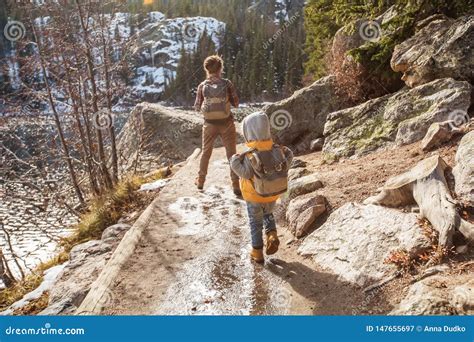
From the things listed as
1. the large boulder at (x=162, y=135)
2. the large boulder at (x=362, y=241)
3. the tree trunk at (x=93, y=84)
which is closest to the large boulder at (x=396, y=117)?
the large boulder at (x=362, y=241)

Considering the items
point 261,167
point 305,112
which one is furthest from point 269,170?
point 305,112

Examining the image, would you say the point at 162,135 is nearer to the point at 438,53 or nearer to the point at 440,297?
the point at 438,53

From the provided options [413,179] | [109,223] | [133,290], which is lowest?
[109,223]

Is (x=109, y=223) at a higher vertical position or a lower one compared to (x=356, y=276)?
lower

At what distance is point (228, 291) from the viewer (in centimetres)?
405

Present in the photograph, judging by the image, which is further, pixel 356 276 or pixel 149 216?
pixel 149 216

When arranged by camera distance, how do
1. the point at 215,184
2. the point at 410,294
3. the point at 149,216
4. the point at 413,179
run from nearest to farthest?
the point at 410,294, the point at 413,179, the point at 149,216, the point at 215,184

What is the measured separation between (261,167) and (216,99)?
271cm

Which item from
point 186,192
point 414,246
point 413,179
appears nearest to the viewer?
point 414,246

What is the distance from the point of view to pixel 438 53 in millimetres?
7188

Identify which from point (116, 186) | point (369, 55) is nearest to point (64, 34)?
point (116, 186)

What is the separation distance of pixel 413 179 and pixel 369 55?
525 centimetres

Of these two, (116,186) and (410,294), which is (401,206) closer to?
(410,294)

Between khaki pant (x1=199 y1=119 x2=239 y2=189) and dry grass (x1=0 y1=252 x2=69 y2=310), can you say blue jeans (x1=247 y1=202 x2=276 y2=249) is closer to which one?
khaki pant (x1=199 y1=119 x2=239 y2=189)
